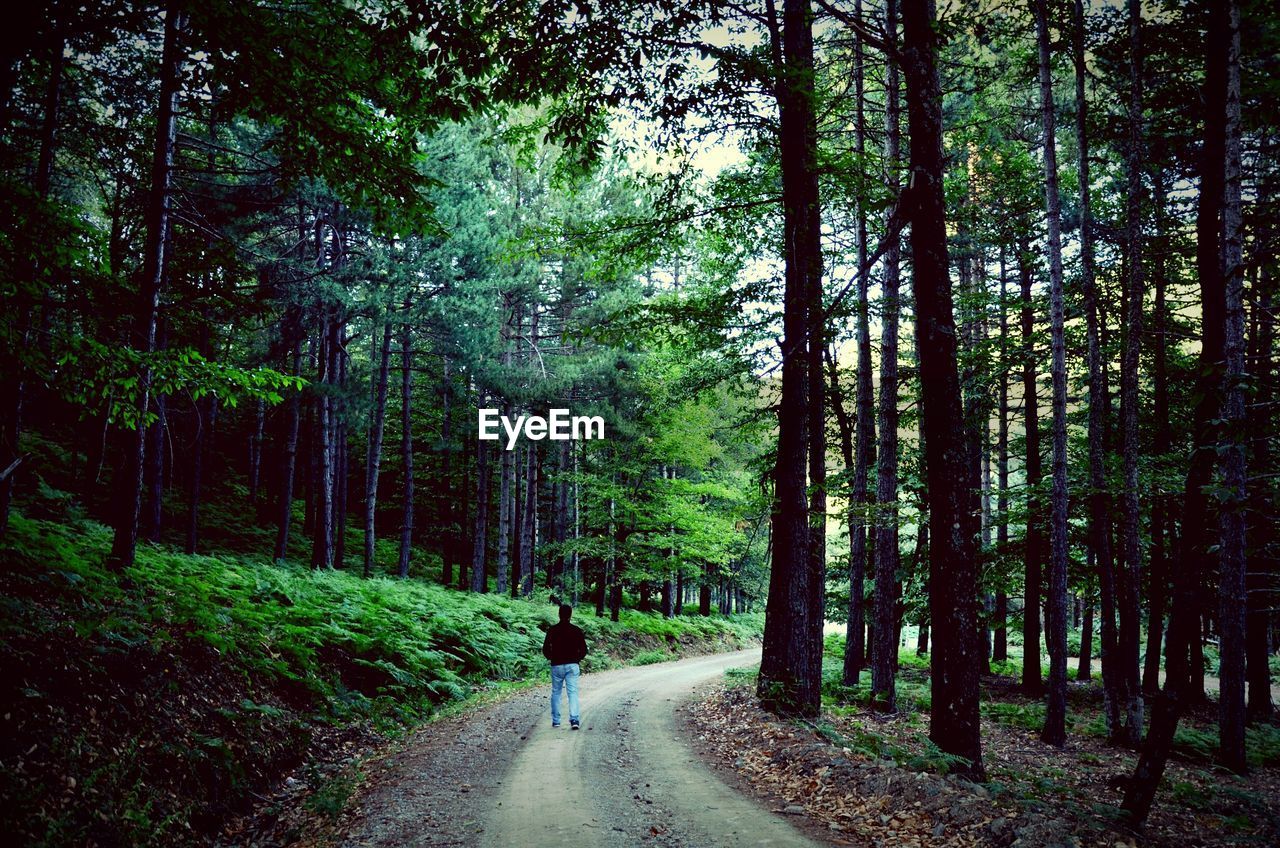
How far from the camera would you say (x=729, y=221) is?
10.5 m

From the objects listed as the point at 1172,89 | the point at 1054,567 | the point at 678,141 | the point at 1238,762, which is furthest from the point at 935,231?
the point at 1238,762

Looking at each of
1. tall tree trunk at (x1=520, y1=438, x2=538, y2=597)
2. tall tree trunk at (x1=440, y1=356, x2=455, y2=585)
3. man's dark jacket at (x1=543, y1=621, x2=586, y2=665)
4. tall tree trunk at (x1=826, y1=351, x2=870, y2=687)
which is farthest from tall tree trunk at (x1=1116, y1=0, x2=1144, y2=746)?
tall tree trunk at (x1=440, y1=356, x2=455, y2=585)

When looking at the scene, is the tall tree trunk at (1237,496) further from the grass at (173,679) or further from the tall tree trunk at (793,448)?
the grass at (173,679)

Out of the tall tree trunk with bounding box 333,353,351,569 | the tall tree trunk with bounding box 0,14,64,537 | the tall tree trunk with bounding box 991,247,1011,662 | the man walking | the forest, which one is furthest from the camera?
the tall tree trunk with bounding box 333,353,351,569

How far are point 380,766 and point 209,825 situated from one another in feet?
7.80

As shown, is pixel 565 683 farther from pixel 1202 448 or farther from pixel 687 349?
pixel 1202 448

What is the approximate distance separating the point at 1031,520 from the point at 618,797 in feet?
39.4

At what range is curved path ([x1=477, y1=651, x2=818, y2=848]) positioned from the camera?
217 inches

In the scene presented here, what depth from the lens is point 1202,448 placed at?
190 inches

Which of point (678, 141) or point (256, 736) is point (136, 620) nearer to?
point (256, 736)

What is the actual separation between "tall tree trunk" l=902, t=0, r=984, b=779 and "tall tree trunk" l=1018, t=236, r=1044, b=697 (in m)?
8.37

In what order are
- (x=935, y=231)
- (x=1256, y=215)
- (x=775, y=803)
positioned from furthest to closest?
(x=1256, y=215) → (x=935, y=231) → (x=775, y=803)

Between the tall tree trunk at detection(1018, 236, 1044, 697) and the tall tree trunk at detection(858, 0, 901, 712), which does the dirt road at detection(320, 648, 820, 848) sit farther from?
the tall tree trunk at detection(1018, 236, 1044, 697)

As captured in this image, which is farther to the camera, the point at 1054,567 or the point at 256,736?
the point at 1054,567
